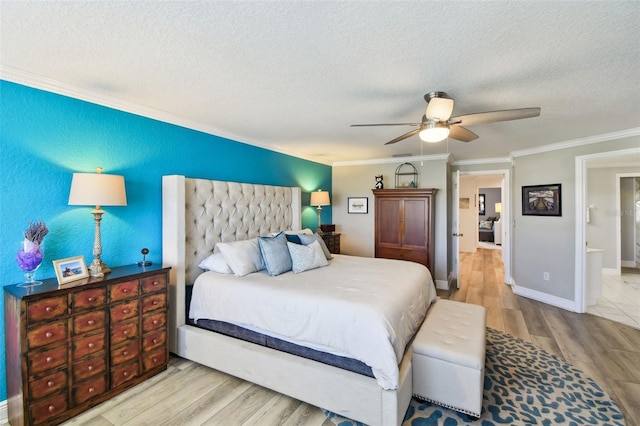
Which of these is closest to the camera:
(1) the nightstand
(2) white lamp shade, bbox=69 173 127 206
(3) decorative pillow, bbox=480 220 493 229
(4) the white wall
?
(2) white lamp shade, bbox=69 173 127 206

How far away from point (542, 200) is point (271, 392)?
472 centimetres

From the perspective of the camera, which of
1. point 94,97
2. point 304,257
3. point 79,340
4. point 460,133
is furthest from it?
point 304,257

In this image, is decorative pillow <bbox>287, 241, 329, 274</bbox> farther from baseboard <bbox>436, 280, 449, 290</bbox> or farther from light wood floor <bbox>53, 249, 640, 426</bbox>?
baseboard <bbox>436, 280, 449, 290</bbox>

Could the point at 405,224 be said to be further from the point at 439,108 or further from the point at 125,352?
the point at 125,352

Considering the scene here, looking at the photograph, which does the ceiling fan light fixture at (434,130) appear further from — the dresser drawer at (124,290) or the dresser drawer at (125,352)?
the dresser drawer at (125,352)

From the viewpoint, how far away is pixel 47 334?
6.13 feet

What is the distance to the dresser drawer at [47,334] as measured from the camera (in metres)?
1.80

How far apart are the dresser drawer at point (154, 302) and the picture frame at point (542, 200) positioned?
525 centimetres

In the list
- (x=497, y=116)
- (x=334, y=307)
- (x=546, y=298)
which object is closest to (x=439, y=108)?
(x=497, y=116)

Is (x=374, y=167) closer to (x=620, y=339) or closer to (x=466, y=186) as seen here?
(x=620, y=339)

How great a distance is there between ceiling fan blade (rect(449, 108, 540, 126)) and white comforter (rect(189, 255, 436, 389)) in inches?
58.2

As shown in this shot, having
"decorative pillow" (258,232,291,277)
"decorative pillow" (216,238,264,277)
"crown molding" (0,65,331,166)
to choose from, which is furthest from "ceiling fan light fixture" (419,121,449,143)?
"crown molding" (0,65,331,166)

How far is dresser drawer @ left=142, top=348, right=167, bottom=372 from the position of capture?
242cm

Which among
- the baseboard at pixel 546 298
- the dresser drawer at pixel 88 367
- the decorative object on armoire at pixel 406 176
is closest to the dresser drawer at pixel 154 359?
the dresser drawer at pixel 88 367
